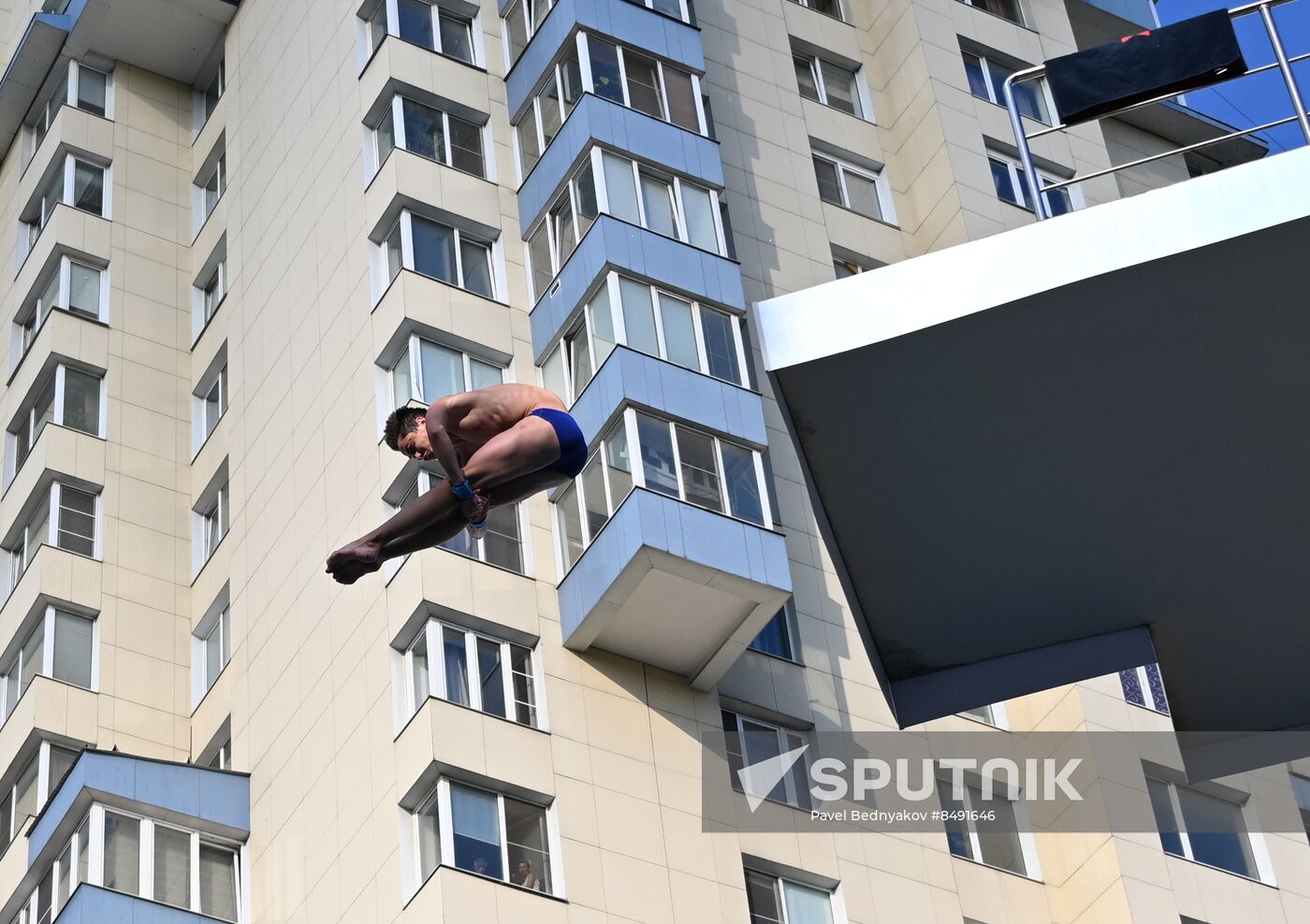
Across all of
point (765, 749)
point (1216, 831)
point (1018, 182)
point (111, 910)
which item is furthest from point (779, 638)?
point (1018, 182)

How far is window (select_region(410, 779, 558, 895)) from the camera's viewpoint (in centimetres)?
2906

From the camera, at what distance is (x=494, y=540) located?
32969 millimetres

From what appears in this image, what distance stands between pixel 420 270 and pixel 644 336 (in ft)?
14.5

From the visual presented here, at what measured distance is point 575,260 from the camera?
3512 cm

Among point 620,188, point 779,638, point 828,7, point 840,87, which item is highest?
point 828,7

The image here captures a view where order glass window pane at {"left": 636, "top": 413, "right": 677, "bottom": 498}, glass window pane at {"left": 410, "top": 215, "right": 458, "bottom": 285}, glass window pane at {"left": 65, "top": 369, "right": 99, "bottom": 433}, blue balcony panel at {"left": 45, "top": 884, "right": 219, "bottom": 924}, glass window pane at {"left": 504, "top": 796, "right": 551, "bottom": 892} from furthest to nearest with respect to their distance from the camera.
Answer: glass window pane at {"left": 65, "top": 369, "right": 99, "bottom": 433} < glass window pane at {"left": 410, "top": 215, "right": 458, "bottom": 285} < glass window pane at {"left": 636, "top": 413, "right": 677, "bottom": 498} < blue balcony panel at {"left": 45, "top": 884, "right": 219, "bottom": 924} < glass window pane at {"left": 504, "top": 796, "right": 551, "bottom": 892}

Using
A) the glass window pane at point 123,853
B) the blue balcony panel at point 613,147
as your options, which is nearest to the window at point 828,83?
the blue balcony panel at point 613,147

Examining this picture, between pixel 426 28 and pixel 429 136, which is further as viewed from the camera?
pixel 426 28

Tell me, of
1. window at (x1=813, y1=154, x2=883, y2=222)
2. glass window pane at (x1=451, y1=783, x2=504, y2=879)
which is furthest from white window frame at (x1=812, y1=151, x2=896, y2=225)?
glass window pane at (x1=451, y1=783, x2=504, y2=879)

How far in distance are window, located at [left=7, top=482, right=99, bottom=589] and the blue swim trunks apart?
97.3 feet

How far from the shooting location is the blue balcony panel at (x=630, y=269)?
34625 millimetres

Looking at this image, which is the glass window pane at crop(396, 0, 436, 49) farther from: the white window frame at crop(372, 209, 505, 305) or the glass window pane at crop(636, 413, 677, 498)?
the glass window pane at crop(636, 413, 677, 498)

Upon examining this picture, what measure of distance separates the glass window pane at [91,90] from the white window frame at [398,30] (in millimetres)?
10018

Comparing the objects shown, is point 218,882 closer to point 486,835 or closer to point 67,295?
point 486,835
